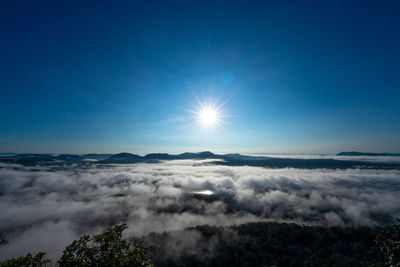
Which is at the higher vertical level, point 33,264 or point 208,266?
point 33,264

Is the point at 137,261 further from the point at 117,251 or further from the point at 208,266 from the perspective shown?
the point at 208,266

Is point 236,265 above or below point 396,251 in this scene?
below

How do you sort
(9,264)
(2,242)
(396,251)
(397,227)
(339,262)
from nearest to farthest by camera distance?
1. (9,264)
2. (2,242)
3. (396,251)
4. (397,227)
5. (339,262)

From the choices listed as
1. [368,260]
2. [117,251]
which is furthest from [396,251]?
[368,260]

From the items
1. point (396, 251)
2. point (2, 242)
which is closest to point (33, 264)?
point (2, 242)

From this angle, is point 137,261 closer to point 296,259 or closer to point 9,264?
point 9,264

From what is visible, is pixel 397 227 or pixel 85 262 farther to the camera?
pixel 397 227

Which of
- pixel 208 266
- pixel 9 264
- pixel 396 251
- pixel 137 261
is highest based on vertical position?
pixel 9 264

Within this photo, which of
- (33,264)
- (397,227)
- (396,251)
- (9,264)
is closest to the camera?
(9,264)

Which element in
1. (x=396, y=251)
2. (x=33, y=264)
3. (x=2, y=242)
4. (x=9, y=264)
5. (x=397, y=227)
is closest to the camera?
(x=9, y=264)
